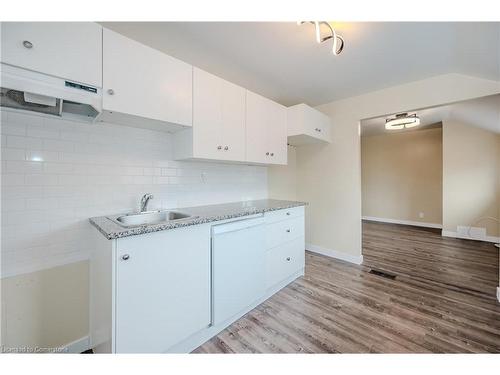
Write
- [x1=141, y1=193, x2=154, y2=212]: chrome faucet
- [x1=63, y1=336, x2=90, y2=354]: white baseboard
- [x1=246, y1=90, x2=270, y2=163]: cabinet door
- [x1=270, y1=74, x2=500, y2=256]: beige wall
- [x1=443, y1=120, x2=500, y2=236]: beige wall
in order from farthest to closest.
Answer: [x1=443, y1=120, x2=500, y2=236]: beige wall
[x1=270, y1=74, x2=500, y2=256]: beige wall
[x1=246, y1=90, x2=270, y2=163]: cabinet door
[x1=141, y1=193, x2=154, y2=212]: chrome faucet
[x1=63, y1=336, x2=90, y2=354]: white baseboard

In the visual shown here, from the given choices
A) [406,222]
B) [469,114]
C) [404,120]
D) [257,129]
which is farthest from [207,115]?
[406,222]

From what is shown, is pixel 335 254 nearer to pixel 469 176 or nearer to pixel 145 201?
pixel 145 201

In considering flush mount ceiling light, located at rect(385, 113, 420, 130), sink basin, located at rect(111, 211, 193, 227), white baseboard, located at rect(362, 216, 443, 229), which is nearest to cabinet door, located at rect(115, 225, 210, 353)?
sink basin, located at rect(111, 211, 193, 227)

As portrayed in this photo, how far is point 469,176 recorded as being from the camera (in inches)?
156

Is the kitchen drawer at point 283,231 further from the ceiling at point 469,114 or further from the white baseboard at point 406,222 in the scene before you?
the white baseboard at point 406,222

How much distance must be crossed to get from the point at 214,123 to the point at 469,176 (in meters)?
5.03

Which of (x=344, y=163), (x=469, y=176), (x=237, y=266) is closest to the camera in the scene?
(x=237, y=266)

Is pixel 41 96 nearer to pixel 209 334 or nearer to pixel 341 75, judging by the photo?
pixel 209 334

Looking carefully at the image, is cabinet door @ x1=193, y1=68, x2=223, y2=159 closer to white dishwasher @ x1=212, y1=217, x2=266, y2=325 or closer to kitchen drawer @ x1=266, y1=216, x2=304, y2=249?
white dishwasher @ x1=212, y1=217, x2=266, y2=325

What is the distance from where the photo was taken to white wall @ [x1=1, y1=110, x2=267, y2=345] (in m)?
1.25

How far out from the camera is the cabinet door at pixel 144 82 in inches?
50.3

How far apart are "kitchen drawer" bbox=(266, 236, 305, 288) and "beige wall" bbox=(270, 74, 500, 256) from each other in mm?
917

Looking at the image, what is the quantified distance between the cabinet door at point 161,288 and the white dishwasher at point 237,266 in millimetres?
80

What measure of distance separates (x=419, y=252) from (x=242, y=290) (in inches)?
126
